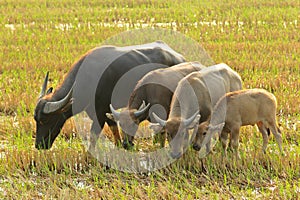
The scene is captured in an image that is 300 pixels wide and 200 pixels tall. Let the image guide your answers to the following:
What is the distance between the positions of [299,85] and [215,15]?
766cm

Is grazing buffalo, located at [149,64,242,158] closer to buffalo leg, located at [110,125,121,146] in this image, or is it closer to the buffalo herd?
the buffalo herd

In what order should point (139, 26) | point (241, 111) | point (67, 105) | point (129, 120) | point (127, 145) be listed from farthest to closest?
1. point (139, 26)
2. point (67, 105)
3. point (241, 111)
4. point (127, 145)
5. point (129, 120)

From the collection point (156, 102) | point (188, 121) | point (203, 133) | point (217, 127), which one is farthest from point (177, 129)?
point (156, 102)

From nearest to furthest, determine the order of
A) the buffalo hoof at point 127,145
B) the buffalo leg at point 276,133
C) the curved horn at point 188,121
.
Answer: the curved horn at point 188,121 → the buffalo hoof at point 127,145 → the buffalo leg at point 276,133

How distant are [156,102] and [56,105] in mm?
1025

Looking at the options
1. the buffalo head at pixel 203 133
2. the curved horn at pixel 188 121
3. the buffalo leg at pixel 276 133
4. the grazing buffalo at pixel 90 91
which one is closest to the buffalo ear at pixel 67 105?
the grazing buffalo at pixel 90 91

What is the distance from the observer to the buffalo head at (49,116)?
18.6 ft

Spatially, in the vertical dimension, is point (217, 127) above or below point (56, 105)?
below

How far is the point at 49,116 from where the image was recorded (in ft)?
19.0

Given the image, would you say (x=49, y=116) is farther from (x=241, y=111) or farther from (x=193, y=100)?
(x=241, y=111)

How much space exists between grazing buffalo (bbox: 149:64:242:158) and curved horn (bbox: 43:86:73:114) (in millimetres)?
912

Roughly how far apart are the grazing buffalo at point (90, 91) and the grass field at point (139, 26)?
0.29m

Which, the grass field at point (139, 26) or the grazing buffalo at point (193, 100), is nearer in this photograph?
the grass field at point (139, 26)

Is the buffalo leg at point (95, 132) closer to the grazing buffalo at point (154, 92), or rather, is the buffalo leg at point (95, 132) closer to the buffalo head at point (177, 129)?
the grazing buffalo at point (154, 92)
